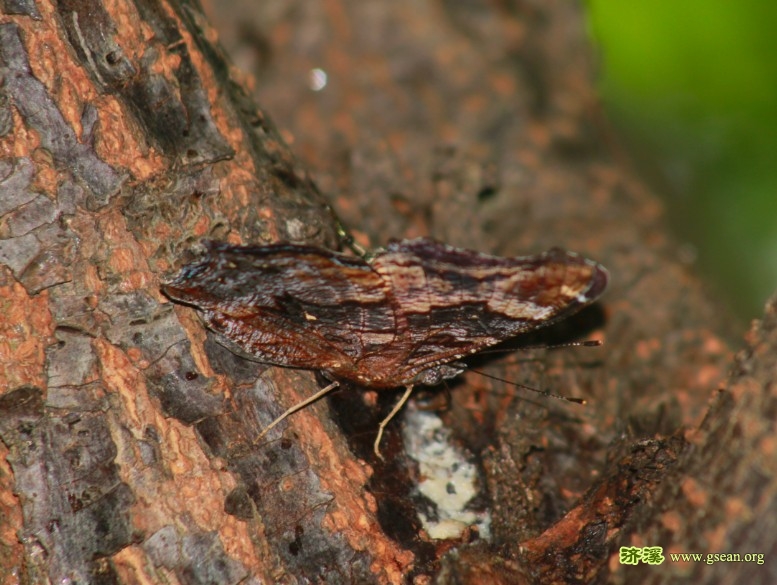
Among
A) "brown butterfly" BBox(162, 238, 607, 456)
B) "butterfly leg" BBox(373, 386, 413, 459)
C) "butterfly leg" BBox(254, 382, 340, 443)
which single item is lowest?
"butterfly leg" BBox(373, 386, 413, 459)

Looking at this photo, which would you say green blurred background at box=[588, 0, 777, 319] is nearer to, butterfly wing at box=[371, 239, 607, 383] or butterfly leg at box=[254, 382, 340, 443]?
butterfly wing at box=[371, 239, 607, 383]

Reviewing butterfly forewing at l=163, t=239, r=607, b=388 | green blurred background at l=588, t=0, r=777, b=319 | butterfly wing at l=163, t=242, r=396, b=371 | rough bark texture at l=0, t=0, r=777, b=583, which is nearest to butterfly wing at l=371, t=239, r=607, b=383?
butterfly forewing at l=163, t=239, r=607, b=388

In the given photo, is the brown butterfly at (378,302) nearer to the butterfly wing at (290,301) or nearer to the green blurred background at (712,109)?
the butterfly wing at (290,301)

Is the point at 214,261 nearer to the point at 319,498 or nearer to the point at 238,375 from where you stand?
the point at 238,375

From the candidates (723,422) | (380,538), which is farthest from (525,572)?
(723,422)

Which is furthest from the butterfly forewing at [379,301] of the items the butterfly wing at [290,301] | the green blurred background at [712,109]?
Result: the green blurred background at [712,109]


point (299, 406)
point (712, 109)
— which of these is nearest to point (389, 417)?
point (299, 406)

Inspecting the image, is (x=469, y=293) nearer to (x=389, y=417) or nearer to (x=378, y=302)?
(x=378, y=302)

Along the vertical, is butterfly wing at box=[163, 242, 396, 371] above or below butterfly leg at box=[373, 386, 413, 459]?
above
